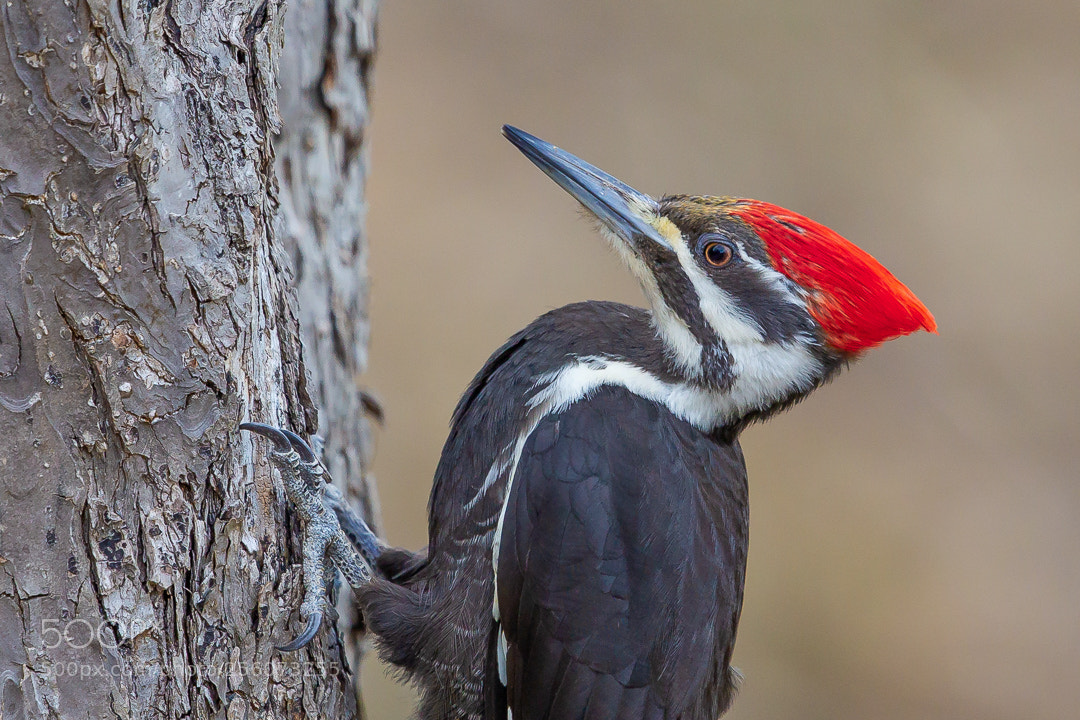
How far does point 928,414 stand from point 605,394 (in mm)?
3332

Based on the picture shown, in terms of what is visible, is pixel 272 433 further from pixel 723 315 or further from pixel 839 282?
pixel 839 282

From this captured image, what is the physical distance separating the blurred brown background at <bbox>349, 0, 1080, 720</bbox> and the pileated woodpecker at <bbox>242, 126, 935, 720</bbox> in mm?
2302

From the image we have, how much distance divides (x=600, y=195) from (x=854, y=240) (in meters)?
3.04

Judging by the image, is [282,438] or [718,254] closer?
[282,438]

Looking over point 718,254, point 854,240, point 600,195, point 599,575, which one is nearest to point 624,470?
point 599,575

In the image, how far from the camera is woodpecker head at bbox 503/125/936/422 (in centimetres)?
226

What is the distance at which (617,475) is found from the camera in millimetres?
2258

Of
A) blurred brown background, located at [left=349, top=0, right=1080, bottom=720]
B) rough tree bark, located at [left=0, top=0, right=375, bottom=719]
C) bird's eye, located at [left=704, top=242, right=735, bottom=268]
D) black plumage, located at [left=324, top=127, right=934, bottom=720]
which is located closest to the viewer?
rough tree bark, located at [left=0, top=0, right=375, bottom=719]

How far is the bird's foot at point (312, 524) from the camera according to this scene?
213cm

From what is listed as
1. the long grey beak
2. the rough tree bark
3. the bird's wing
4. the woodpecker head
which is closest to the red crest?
the woodpecker head

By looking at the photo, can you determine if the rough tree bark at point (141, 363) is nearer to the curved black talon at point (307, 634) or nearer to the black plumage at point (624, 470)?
the curved black talon at point (307, 634)

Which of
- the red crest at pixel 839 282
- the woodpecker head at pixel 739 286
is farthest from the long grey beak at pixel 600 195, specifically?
the red crest at pixel 839 282

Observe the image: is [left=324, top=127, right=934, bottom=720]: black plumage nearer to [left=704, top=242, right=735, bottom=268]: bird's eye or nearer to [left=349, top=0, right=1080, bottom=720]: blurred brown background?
[left=704, top=242, right=735, bottom=268]: bird's eye

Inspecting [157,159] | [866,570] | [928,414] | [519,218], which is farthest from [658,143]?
[157,159]
